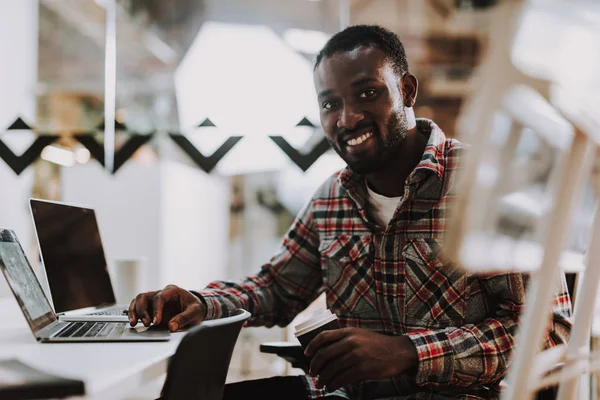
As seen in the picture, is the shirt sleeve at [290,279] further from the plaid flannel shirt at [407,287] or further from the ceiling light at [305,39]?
the ceiling light at [305,39]

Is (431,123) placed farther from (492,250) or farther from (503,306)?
(492,250)

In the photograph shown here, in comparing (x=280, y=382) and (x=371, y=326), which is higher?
(x=371, y=326)

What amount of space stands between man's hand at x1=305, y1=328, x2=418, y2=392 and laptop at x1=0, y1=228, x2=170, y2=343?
11.1 inches

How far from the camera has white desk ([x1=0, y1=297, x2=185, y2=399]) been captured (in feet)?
2.57

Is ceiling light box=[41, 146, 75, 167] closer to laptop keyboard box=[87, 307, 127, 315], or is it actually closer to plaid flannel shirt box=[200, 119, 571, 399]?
laptop keyboard box=[87, 307, 127, 315]

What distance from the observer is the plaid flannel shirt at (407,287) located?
125 cm

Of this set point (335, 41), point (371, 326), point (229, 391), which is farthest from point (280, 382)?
point (335, 41)

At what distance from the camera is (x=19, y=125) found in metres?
2.36

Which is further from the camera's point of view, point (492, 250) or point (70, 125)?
point (70, 125)

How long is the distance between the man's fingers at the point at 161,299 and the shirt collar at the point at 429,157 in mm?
523

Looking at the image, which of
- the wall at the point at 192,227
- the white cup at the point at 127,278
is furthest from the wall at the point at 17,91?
the white cup at the point at 127,278

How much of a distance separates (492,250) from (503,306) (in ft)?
2.32

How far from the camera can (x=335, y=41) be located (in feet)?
5.16

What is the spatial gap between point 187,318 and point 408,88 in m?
0.82
